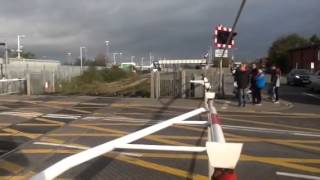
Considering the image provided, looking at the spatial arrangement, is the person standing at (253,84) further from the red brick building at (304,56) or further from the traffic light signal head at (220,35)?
the red brick building at (304,56)

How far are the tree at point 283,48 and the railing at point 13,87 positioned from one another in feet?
264

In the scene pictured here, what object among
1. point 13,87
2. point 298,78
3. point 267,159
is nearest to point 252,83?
point 267,159

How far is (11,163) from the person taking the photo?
1060 centimetres

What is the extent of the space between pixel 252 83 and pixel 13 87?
1588 cm

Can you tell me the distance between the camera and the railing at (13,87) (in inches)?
1382

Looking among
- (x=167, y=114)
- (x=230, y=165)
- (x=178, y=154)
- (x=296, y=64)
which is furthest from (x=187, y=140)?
(x=296, y=64)

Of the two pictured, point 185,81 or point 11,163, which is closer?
point 11,163

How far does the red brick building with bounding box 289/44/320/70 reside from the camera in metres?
88.8

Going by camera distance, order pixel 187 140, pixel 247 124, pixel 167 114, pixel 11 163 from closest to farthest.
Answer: pixel 11 163
pixel 187 140
pixel 247 124
pixel 167 114

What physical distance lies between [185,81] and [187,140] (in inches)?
682

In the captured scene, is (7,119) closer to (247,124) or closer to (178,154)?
(247,124)

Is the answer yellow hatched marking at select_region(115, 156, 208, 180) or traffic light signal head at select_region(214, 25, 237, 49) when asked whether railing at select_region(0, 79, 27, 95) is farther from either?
yellow hatched marking at select_region(115, 156, 208, 180)

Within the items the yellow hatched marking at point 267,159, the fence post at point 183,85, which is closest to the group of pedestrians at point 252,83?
the fence post at point 183,85

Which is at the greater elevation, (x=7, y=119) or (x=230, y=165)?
(x=230, y=165)
